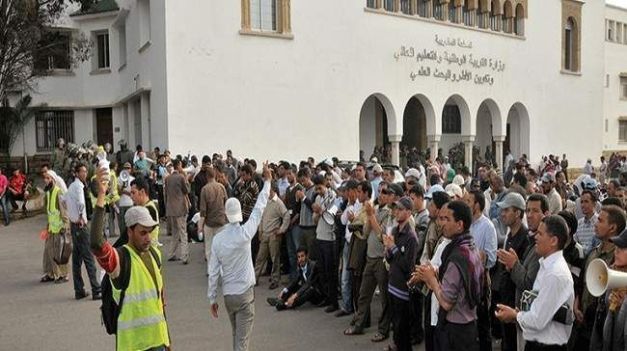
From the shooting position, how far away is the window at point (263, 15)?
2112 cm

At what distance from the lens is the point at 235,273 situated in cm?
611

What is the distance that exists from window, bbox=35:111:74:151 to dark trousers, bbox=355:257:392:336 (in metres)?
22.4

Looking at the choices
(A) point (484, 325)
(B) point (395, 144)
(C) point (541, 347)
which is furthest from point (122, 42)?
(C) point (541, 347)

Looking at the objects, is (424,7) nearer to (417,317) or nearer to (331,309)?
(331,309)

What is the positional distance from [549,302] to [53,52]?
23.7 meters

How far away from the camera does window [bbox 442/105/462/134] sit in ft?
106

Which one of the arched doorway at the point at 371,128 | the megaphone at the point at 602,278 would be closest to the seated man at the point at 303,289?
the megaphone at the point at 602,278

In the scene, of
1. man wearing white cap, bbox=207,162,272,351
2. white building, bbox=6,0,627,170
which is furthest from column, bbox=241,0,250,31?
man wearing white cap, bbox=207,162,272,351

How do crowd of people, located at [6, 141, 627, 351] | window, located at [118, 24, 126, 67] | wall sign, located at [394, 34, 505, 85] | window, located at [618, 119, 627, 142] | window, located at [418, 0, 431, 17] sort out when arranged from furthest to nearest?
window, located at [618, 119, 627, 142]
window, located at [418, 0, 431, 17]
wall sign, located at [394, 34, 505, 85]
window, located at [118, 24, 126, 67]
crowd of people, located at [6, 141, 627, 351]

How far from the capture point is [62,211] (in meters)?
10.2

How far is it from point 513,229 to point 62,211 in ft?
24.4

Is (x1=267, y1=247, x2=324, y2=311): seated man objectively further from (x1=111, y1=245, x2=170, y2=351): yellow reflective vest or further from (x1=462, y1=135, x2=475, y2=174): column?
(x1=462, y1=135, x2=475, y2=174): column

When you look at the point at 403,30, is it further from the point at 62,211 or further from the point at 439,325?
the point at 439,325

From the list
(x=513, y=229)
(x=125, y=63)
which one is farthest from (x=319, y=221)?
(x=125, y=63)
